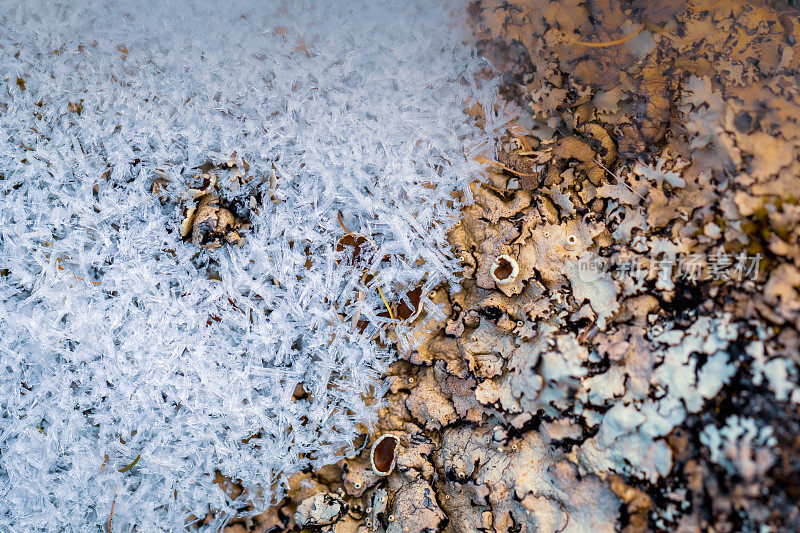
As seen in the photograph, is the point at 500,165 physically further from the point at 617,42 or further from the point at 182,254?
the point at 182,254

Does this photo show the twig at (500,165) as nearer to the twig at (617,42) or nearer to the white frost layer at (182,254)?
the white frost layer at (182,254)

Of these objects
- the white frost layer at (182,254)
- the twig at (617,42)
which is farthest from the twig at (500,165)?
the twig at (617,42)

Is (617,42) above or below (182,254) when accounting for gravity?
above

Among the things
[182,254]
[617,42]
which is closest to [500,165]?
[617,42]

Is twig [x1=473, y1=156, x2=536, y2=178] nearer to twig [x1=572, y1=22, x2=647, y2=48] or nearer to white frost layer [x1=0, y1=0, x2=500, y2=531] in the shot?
white frost layer [x1=0, y1=0, x2=500, y2=531]

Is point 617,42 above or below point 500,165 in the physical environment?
above

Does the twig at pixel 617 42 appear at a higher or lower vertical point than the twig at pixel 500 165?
higher

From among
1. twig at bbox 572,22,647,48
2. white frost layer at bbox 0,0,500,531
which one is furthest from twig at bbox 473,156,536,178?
twig at bbox 572,22,647,48

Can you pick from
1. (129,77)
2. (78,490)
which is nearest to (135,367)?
(78,490)

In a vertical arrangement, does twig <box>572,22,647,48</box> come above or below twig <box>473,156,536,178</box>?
above
